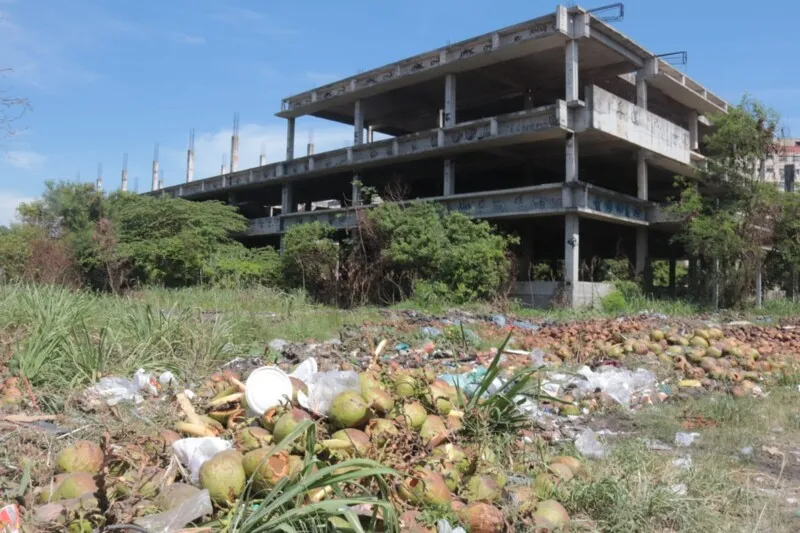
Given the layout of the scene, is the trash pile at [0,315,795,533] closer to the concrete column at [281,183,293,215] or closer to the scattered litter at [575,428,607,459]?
the scattered litter at [575,428,607,459]

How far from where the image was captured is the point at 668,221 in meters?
21.3

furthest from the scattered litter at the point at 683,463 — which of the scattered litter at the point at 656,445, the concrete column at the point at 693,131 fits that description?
the concrete column at the point at 693,131

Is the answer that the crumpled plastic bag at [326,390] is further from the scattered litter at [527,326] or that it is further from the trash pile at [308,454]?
the scattered litter at [527,326]

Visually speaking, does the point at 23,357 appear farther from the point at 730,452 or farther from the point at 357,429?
the point at 730,452

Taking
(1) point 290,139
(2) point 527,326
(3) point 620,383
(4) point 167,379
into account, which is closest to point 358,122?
(1) point 290,139

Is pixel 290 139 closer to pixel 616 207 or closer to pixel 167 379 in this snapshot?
pixel 616 207

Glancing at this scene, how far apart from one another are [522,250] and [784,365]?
15560mm

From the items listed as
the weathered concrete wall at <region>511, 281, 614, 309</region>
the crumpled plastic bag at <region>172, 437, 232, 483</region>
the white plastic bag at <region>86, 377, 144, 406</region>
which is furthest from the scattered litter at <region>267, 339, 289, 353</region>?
the weathered concrete wall at <region>511, 281, 614, 309</region>

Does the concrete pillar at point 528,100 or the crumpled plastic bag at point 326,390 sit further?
the concrete pillar at point 528,100

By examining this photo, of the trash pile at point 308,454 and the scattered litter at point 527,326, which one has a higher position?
the scattered litter at point 527,326

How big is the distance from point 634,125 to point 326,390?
1981cm

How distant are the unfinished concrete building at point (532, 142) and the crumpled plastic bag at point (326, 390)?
16.5m

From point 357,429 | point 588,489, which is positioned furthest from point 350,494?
point 588,489

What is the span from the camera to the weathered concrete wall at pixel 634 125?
18.7 m
